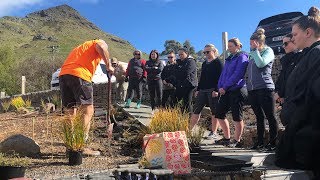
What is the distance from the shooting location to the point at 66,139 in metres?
5.50

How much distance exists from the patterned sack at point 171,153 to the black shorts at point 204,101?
8.70 feet

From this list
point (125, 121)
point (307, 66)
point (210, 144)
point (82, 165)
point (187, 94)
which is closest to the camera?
point (307, 66)

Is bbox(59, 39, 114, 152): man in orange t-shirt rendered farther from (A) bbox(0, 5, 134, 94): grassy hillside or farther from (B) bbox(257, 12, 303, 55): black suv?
(A) bbox(0, 5, 134, 94): grassy hillside

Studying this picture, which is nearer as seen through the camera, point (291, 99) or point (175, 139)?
point (291, 99)

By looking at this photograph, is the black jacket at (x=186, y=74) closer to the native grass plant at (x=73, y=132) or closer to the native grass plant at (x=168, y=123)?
the native grass plant at (x=168, y=123)

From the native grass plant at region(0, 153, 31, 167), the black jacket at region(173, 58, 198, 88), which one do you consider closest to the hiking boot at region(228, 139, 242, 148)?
the black jacket at region(173, 58, 198, 88)

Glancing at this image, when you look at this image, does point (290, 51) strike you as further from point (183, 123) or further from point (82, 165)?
point (82, 165)

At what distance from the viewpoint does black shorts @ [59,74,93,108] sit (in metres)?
6.04

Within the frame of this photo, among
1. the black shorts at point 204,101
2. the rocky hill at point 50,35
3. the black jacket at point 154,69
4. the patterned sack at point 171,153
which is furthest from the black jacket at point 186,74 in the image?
the rocky hill at point 50,35

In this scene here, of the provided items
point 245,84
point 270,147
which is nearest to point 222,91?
point 245,84

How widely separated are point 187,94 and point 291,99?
18.3ft

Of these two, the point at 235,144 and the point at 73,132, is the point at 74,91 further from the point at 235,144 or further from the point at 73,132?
the point at 235,144

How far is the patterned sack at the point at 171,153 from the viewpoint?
15.5 feet

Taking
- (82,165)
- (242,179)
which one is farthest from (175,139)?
(82,165)
